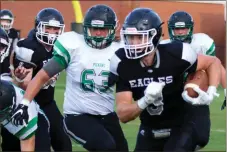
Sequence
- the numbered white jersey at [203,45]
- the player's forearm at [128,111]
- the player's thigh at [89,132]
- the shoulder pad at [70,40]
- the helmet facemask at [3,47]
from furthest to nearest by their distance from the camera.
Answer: the numbered white jersey at [203,45]
the helmet facemask at [3,47]
the shoulder pad at [70,40]
the player's thigh at [89,132]
the player's forearm at [128,111]

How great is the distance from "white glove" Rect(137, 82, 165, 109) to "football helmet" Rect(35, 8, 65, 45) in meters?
1.98

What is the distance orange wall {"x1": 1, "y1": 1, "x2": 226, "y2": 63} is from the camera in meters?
18.3

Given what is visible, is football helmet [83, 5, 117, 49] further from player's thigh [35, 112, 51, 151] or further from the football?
the football

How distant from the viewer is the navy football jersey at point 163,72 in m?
4.56

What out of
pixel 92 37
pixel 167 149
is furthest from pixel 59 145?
pixel 167 149

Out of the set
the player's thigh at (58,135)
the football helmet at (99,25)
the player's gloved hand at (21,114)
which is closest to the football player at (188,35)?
the football helmet at (99,25)

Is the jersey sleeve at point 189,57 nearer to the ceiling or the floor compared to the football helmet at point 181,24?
nearer to the ceiling

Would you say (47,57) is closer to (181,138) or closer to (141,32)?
(141,32)

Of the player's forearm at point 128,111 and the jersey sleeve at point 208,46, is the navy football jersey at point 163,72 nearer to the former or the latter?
the player's forearm at point 128,111

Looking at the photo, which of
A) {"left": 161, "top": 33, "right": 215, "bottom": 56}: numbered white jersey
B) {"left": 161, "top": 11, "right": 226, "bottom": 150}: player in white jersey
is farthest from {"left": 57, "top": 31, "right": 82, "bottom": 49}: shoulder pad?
{"left": 161, "top": 33, "right": 215, "bottom": 56}: numbered white jersey

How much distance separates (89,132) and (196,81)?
0.95 metres

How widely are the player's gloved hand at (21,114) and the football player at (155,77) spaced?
69cm

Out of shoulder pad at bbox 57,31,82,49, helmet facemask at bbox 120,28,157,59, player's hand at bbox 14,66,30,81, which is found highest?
helmet facemask at bbox 120,28,157,59

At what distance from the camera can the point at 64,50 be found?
5234mm
